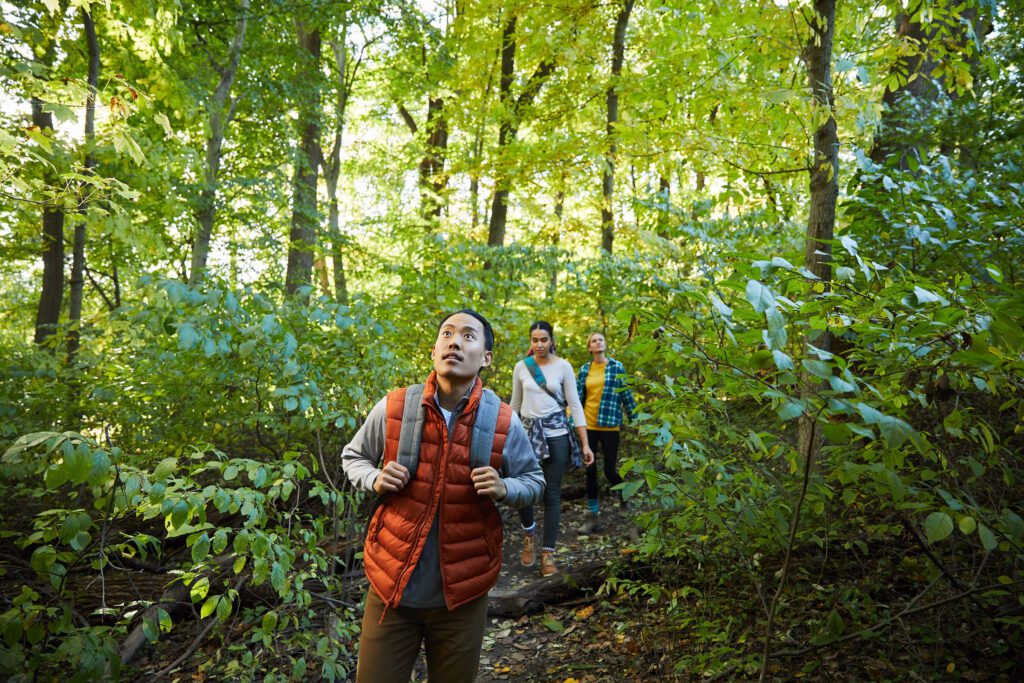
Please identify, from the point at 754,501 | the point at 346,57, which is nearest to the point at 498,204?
the point at 754,501

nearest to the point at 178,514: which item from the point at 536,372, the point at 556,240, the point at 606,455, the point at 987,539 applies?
the point at 987,539

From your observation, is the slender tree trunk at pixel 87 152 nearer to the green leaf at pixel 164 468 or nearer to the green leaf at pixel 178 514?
the green leaf at pixel 164 468

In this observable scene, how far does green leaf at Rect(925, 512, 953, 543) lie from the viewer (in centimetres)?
168

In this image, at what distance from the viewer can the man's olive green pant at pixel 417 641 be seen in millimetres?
2168

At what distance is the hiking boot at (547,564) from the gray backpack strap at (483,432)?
306 cm

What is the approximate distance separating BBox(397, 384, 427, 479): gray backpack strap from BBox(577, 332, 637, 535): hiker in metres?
3.91

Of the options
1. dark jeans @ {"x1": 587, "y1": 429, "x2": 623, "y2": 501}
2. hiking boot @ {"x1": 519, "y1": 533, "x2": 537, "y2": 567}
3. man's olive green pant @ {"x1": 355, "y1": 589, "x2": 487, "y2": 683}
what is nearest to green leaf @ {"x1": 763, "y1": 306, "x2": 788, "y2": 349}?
man's olive green pant @ {"x1": 355, "y1": 589, "x2": 487, "y2": 683}

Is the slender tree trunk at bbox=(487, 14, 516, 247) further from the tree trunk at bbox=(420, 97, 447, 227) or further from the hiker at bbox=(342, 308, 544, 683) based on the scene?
the hiker at bbox=(342, 308, 544, 683)

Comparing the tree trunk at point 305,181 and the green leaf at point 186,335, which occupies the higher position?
the tree trunk at point 305,181

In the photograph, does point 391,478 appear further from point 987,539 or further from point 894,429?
point 987,539

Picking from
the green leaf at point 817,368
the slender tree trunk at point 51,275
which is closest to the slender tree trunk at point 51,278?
the slender tree trunk at point 51,275

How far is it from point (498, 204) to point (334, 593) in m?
7.19

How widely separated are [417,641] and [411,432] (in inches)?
34.0

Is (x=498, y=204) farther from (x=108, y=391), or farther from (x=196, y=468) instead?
(x=196, y=468)
